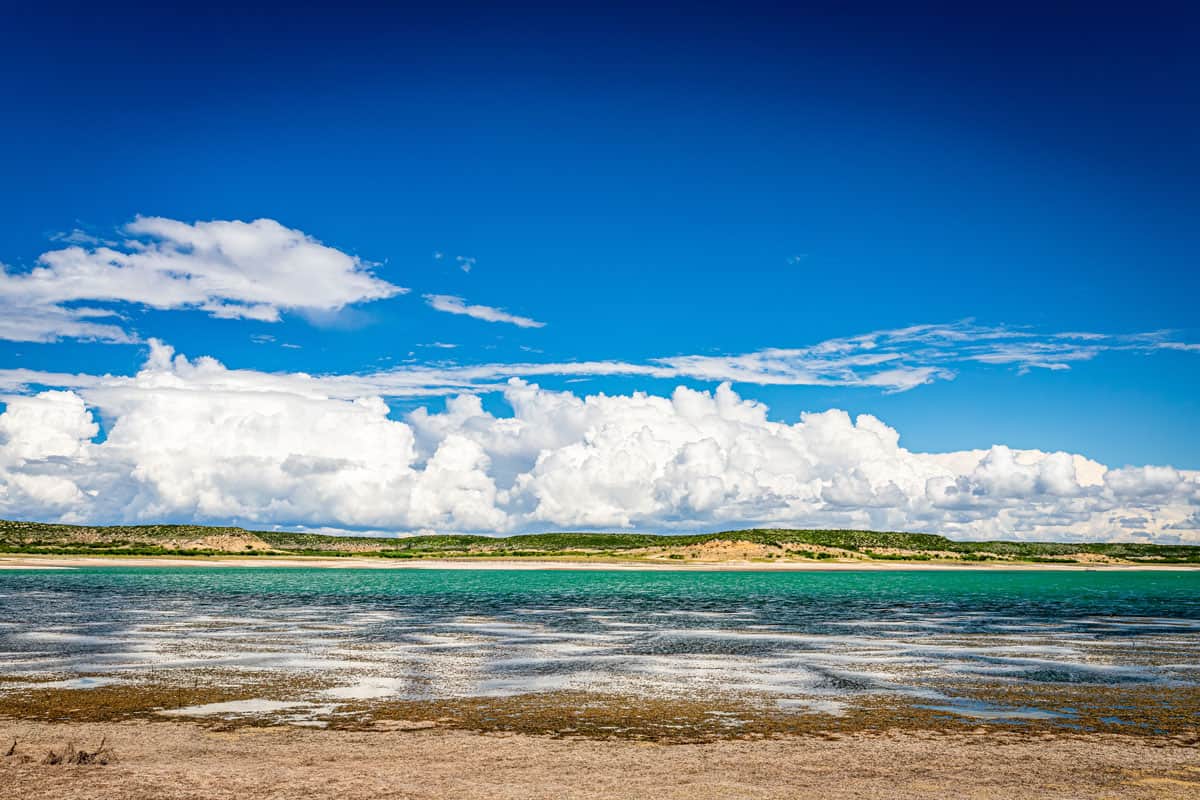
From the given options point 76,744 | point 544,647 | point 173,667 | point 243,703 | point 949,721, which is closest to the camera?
point 76,744

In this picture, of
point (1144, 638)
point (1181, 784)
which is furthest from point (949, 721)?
point (1144, 638)

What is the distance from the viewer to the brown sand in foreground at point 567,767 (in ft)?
49.3

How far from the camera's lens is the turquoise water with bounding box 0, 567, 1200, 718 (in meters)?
28.2

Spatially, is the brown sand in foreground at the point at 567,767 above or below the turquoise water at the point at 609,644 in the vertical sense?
above

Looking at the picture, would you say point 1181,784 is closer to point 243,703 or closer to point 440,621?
point 243,703

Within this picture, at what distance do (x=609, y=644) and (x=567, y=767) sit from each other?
23.3 metres

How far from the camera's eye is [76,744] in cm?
1819

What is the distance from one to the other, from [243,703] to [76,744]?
552 centimetres

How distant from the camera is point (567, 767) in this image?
663 inches

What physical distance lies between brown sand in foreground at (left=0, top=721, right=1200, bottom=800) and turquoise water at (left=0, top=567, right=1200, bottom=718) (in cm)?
490

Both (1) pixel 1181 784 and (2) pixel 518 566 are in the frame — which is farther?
(2) pixel 518 566

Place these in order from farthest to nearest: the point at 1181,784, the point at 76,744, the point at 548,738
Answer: the point at 548,738
the point at 76,744
the point at 1181,784

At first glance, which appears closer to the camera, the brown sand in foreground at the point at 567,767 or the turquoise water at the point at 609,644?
the brown sand in foreground at the point at 567,767

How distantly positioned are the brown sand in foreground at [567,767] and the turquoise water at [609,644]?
4.90 meters
